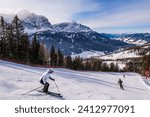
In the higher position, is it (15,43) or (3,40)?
(3,40)

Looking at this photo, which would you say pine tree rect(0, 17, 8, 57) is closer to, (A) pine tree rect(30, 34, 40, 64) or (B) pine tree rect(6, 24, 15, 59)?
(B) pine tree rect(6, 24, 15, 59)

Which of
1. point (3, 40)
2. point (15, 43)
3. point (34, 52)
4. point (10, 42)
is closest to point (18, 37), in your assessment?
point (15, 43)

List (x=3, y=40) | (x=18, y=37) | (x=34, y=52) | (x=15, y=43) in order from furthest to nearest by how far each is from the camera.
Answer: (x=34, y=52)
(x=18, y=37)
(x=15, y=43)
(x=3, y=40)

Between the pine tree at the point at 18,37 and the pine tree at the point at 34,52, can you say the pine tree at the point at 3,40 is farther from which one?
the pine tree at the point at 34,52

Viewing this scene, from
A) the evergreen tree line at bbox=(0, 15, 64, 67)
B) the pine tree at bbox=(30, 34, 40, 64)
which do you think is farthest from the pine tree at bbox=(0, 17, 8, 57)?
the pine tree at bbox=(30, 34, 40, 64)

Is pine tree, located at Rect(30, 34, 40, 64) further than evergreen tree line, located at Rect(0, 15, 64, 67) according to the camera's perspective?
Yes

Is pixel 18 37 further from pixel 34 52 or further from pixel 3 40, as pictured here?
pixel 34 52

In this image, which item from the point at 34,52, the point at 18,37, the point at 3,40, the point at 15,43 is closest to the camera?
the point at 3,40

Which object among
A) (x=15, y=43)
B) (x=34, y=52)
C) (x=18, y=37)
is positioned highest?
(x=18, y=37)

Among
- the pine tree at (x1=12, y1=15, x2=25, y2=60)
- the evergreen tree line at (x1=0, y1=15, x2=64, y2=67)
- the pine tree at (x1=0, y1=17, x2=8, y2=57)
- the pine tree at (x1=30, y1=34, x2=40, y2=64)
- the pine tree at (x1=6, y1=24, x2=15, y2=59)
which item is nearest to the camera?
the pine tree at (x1=0, y1=17, x2=8, y2=57)

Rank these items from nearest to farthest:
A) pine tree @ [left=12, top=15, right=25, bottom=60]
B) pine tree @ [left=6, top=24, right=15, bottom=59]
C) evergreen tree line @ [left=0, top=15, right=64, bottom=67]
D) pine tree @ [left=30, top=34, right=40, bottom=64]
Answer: evergreen tree line @ [left=0, top=15, right=64, bottom=67]
pine tree @ [left=6, top=24, right=15, bottom=59]
pine tree @ [left=12, top=15, right=25, bottom=60]
pine tree @ [left=30, top=34, right=40, bottom=64]

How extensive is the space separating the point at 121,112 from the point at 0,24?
69.8 m

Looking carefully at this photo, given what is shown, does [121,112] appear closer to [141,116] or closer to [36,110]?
[141,116]

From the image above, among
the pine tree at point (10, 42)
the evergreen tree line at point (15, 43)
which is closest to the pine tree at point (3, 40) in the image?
the evergreen tree line at point (15, 43)
